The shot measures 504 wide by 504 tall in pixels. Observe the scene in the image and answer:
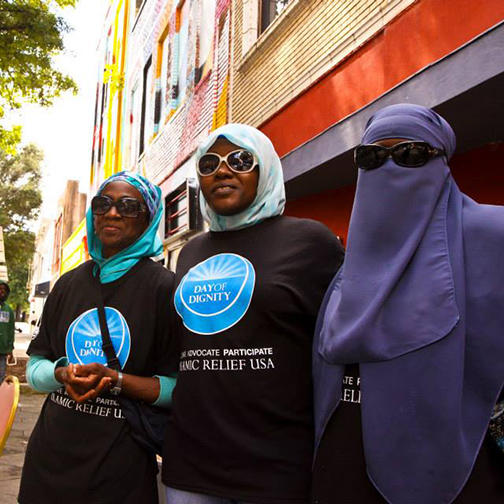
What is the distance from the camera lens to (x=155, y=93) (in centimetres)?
1229

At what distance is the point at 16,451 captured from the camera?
223 inches

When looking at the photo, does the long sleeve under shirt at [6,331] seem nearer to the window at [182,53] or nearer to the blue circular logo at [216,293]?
the window at [182,53]

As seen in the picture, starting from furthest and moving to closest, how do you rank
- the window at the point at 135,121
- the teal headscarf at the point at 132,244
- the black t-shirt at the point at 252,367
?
1. the window at the point at 135,121
2. the teal headscarf at the point at 132,244
3. the black t-shirt at the point at 252,367

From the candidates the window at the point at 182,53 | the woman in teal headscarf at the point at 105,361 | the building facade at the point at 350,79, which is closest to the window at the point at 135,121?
the window at the point at 182,53

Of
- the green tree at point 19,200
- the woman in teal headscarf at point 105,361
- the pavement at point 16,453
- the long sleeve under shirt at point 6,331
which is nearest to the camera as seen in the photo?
the woman in teal headscarf at point 105,361

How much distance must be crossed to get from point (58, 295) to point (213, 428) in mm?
900

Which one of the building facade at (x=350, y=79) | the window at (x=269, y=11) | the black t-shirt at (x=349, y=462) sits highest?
the window at (x=269, y=11)

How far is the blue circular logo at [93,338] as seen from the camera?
6.92 feet

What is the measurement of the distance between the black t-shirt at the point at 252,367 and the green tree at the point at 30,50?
9068mm

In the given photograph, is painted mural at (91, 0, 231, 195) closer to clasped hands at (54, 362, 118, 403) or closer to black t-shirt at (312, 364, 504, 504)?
clasped hands at (54, 362, 118, 403)

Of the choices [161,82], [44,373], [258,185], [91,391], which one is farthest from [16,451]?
[161,82]

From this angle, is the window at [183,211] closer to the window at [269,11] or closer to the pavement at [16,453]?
the window at [269,11]

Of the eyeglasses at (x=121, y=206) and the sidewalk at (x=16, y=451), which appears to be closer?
the eyeglasses at (x=121, y=206)

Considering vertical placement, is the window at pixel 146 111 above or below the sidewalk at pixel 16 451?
above
